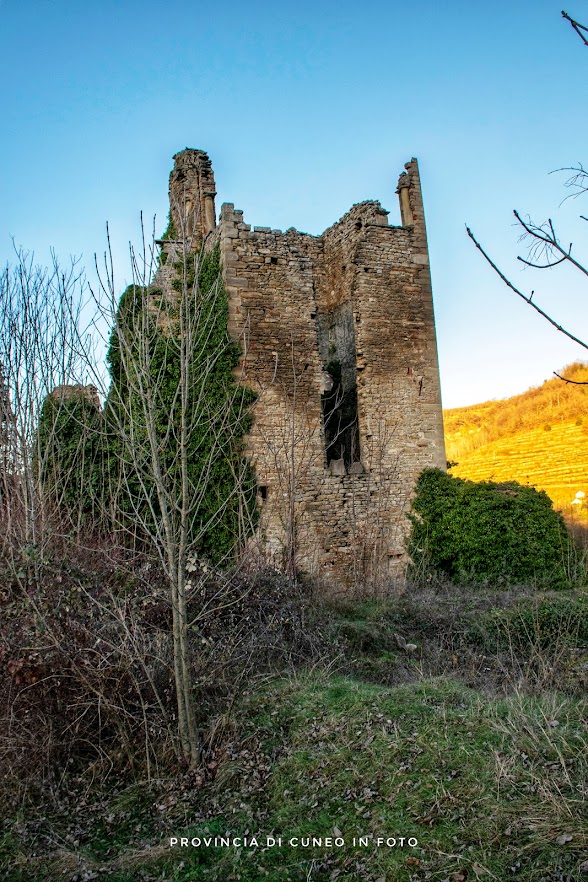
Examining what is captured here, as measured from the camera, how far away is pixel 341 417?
13.7m

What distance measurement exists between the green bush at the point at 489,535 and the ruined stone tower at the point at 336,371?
0.55 meters

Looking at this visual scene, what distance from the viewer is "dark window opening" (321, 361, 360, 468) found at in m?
13.5

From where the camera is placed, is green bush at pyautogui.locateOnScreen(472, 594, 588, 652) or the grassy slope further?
green bush at pyautogui.locateOnScreen(472, 594, 588, 652)

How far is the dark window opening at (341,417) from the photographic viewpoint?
1354 cm

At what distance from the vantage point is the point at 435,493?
1291cm

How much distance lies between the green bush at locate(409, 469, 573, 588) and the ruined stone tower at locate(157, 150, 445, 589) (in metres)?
0.55

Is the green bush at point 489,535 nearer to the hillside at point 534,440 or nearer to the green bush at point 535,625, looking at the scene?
the green bush at point 535,625

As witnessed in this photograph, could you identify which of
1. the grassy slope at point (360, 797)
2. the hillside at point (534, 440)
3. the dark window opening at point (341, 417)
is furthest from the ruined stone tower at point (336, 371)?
the hillside at point (534, 440)

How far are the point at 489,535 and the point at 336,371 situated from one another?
477 cm

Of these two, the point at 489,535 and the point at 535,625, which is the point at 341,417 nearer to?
the point at 489,535

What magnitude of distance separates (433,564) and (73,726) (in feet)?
28.1

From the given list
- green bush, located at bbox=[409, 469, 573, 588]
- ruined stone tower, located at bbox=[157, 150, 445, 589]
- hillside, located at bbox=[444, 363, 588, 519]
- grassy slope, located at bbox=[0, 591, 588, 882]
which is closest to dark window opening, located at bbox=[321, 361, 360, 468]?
ruined stone tower, located at bbox=[157, 150, 445, 589]

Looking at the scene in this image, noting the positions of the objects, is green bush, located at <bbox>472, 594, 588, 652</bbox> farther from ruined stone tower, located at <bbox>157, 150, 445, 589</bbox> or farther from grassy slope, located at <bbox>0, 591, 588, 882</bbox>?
ruined stone tower, located at <bbox>157, 150, 445, 589</bbox>

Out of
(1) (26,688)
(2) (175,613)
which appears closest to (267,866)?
(2) (175,613)
